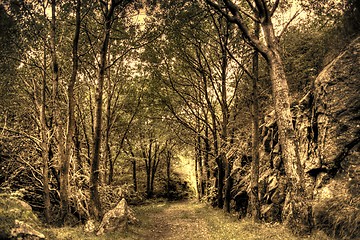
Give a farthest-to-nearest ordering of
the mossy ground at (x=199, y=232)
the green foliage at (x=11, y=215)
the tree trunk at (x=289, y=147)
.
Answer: the mossy ground at (x=199, y=232), the tree trunk at (x=289, y=147), the green foliage at (x=11, y=215)

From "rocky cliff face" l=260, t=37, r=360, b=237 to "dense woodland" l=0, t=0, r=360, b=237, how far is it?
1.17 ft

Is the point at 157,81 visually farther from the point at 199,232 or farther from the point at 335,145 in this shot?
the point at 335,145

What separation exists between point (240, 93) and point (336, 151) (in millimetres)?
15023

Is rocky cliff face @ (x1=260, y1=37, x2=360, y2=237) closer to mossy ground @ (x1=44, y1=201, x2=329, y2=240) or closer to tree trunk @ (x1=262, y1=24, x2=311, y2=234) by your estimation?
tree trunk @ (x1=262, y1=24, x2=311, y2=234)

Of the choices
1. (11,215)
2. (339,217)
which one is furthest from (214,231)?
(11,215)

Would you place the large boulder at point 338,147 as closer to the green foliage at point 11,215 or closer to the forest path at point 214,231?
the forest path at point 214,231

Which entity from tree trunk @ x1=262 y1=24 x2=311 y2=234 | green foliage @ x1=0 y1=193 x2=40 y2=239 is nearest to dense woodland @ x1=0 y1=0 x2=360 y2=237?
tree trunk @ x1=262 y1=24 x2=311 y2=234

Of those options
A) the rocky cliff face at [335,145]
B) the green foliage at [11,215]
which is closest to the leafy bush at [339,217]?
the rocky cliff face at [335,145]

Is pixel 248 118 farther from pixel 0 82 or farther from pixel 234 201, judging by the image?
pixel 0 82

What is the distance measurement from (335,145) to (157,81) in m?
18.1

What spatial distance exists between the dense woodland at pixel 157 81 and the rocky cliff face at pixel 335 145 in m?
0.36

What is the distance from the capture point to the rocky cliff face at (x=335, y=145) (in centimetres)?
1031

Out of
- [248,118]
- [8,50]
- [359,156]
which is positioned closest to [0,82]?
[8,50]

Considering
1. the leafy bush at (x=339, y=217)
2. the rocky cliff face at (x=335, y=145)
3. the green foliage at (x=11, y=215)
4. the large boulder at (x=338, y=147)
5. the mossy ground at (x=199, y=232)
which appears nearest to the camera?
the green foliage at (x=11, y=215)
